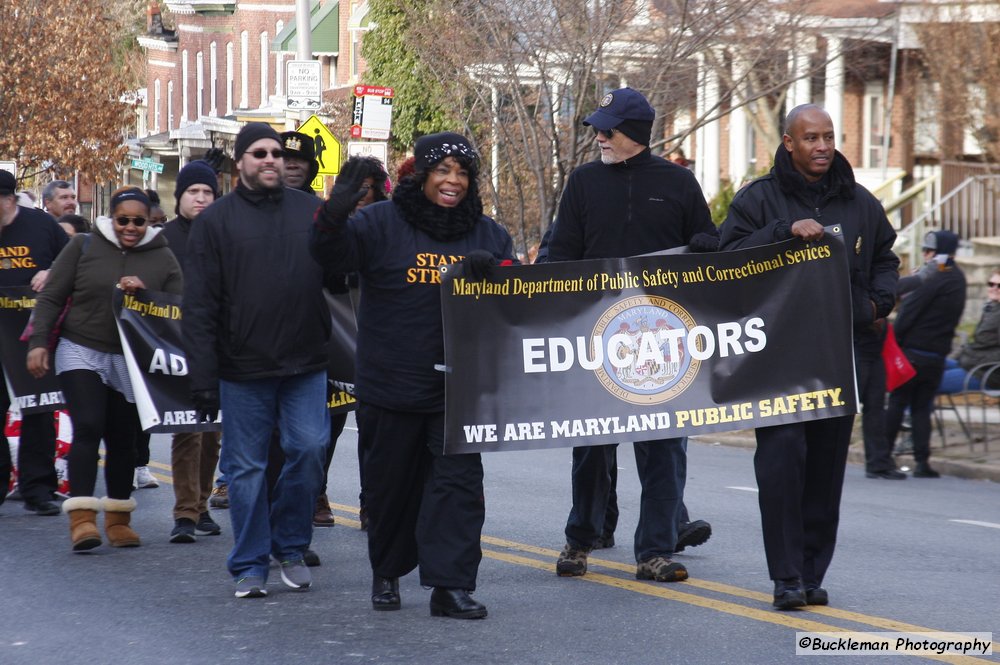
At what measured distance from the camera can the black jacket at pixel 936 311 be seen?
43.0 feet

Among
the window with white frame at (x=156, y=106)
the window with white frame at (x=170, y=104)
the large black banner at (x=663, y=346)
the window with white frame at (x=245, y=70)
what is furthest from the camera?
the window with white frame at (x=156, y=106)

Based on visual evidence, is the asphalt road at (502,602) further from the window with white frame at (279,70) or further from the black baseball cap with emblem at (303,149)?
the window with white frame at (279,70)

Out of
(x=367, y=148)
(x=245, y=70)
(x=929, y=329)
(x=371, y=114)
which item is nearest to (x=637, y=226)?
(x=929, y=329)

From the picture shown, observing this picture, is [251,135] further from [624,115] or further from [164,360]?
[164,360]

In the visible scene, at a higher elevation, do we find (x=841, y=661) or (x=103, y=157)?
(x=103, y=157)

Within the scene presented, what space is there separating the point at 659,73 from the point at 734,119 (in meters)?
11.3

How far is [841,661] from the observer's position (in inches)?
222

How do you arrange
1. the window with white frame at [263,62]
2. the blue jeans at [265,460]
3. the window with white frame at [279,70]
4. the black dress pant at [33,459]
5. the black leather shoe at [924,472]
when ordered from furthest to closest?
1. the window with white frame at [263,62]
2. the window with white frame at [279,70]
3. the black leather shoe at [924,472]
4. the black dress pant at [33,459]
5. the blue jeans at [265,460]

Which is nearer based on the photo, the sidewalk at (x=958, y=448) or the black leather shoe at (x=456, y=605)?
the black leather shoe at (x=456, y=605)

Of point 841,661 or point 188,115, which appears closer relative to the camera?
point 841,661

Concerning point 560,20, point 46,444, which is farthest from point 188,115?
point 46,444

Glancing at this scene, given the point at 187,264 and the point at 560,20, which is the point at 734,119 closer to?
the point at 560,20

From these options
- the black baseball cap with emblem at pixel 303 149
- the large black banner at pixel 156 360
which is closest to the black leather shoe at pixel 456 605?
the large black banner at pixel 156 360

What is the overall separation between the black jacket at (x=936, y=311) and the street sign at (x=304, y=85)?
33.1 ft
